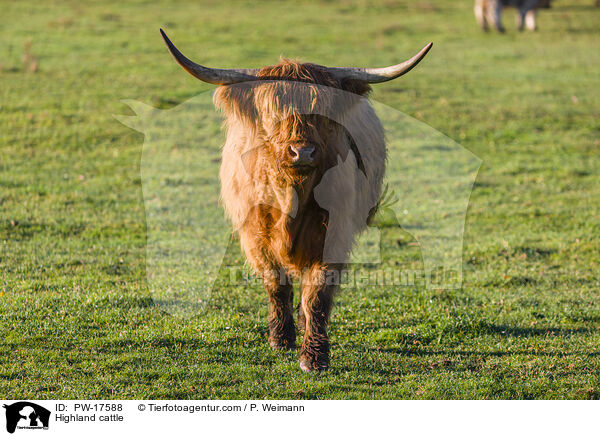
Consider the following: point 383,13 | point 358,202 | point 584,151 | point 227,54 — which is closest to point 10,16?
point 227,54

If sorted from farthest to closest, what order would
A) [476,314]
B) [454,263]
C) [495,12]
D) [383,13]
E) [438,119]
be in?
[383,13] < [495,12] < [438,119] < [454,263] < [476,314]

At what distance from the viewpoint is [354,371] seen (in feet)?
18.3

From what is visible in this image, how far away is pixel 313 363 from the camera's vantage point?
5527 mm

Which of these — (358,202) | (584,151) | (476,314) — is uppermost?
(358,202)

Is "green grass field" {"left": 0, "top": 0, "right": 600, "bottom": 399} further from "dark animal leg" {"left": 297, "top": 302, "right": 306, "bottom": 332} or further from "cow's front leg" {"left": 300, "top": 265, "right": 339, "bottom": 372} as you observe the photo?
"dark animal leg" {"left": 297, "top": 302, "right": 306, "bottom": 332}

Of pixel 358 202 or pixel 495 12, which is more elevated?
pixel 358 202

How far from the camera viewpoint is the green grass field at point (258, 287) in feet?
18.0

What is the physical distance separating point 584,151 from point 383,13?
15943 millimetres

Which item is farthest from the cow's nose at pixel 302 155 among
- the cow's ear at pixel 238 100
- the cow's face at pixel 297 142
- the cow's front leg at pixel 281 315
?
the cow's front leg at pixel 281 315

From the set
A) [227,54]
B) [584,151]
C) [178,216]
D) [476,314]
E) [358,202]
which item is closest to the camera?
[358,202]

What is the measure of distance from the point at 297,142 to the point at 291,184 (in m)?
0.36

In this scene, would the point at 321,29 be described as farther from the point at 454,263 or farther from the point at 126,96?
the point at 454,263

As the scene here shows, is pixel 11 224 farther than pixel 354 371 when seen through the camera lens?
Yes
